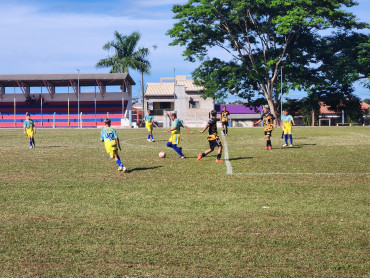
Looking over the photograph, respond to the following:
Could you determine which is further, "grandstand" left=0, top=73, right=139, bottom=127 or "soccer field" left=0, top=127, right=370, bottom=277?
A: "grandstand" left=0, top=73, right=139, bottom=127

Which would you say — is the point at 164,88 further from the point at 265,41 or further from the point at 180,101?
the point at 265,41

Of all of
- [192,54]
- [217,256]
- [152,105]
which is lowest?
[217,256]

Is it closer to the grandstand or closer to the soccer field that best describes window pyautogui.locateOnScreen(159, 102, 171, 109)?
the grandstand

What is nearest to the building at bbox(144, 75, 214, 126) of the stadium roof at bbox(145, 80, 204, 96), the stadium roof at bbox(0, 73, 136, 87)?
the stadium roof at bbox(145, 80, 204, 96)

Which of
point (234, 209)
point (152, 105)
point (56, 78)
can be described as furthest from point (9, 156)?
point (152, 105)

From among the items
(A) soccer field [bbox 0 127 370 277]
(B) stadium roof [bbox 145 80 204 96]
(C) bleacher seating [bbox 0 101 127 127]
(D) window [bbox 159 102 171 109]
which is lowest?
(A) soccer field [bbox 0 127 370 277]

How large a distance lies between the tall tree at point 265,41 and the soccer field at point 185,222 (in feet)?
117

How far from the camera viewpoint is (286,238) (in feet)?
18.9

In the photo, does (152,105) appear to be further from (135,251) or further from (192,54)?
(135,251)

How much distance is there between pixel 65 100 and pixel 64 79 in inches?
179

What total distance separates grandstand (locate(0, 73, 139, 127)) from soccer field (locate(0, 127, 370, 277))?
1814 inches

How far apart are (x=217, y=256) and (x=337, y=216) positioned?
108 inches

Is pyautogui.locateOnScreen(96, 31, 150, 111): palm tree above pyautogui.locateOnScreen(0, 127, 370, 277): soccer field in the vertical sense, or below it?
above

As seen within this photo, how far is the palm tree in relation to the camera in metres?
63.2
